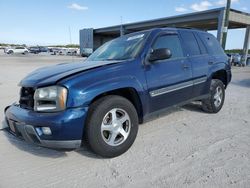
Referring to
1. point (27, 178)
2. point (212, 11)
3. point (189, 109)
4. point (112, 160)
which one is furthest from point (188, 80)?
Result: point (212, 11)

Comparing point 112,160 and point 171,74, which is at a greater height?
point 171,74

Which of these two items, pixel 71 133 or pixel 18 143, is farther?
pixel 18 143

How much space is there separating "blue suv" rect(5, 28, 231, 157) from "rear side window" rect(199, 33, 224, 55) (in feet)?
1.85

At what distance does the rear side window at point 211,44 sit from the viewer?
489cm

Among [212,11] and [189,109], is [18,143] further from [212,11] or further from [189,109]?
[212,11]

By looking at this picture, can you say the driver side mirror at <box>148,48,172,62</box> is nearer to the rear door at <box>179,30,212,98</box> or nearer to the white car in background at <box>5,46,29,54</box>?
the rear door at <box>179,30,212,98</box>

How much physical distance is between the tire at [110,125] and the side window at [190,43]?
73.9 inches

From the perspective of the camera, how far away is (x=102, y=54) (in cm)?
427

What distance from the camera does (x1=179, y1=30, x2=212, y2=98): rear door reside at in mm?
4289

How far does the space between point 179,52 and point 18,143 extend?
10.2ft

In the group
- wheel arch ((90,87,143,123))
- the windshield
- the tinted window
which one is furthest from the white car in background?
wheel arch ((90,87,143,123))

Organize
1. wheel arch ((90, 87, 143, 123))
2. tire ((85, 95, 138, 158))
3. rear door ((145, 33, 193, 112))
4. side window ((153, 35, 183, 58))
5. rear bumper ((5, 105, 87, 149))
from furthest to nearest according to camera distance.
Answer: side window ((153, 35, 183, 58)), rear door ((145, 33, 193, 112)), wheel arch ((90, 87, 143, 123)), tire ((85, 95, 138, 158)), rear bumper ((5, 105, 87, 149))

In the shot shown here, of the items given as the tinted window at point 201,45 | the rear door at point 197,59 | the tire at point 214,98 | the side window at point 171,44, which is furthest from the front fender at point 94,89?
the tire at point 214,98

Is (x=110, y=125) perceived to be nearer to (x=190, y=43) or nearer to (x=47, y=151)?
(x=47, y=151)
